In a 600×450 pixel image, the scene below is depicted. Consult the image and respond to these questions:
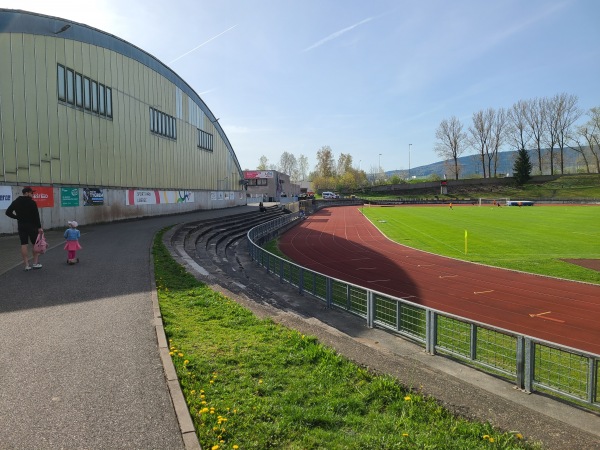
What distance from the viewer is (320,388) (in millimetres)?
4988

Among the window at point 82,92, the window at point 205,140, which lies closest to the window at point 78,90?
the window at point 82,92

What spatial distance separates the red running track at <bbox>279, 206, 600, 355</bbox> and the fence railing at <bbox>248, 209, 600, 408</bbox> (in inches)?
120

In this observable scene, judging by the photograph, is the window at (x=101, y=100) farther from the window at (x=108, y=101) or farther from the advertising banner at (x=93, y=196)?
the advertising banner at (x=93, y=196)

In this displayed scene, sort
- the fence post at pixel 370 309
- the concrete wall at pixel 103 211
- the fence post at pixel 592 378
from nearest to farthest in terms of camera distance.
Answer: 1. the fence post at pixel 592 378
2. the fence post at pixel 370 309
3. the concrete wall at pixel 103 211

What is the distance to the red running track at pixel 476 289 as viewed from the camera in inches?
440

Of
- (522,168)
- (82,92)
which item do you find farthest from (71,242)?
(522,168)

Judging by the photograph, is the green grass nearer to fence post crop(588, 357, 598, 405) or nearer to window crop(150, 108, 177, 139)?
fence post crop(588, 357, 598, 405)

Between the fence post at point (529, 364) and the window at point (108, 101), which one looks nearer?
the fence post at point (529, 364)

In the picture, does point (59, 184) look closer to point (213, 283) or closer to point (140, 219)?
point (140, 219)

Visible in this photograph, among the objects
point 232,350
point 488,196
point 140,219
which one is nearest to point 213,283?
point 232,350

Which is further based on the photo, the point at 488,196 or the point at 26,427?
the point at 488,196

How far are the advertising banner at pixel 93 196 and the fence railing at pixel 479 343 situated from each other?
17.7m

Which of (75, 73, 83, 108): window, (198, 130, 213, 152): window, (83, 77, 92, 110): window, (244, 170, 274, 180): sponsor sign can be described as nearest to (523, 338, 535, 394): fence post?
(75, 73, 83, 108): window

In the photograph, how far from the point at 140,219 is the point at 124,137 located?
6.03 meters
